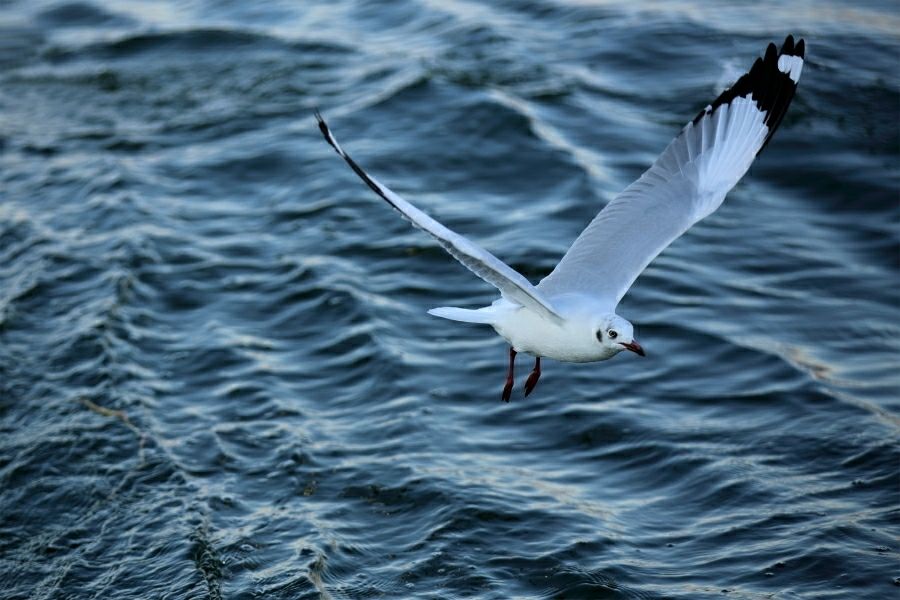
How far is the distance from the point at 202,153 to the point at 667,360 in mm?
5890

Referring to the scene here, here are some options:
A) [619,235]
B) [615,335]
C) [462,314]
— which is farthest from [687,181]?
[462,314]

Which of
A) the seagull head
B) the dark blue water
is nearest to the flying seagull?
the seagull head

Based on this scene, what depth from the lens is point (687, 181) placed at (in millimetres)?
7312

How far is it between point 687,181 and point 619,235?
67cm

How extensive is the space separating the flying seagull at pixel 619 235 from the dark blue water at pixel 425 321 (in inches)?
59.6

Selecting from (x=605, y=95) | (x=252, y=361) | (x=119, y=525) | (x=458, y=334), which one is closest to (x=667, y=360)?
(x=458, y=334)

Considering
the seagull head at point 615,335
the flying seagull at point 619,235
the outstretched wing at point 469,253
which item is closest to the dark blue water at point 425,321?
the flying seagull at point 619,235

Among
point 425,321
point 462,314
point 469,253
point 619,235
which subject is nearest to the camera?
point 469,253

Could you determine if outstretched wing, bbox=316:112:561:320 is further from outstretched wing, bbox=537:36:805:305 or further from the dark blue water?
the dark blue water

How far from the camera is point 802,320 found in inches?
382

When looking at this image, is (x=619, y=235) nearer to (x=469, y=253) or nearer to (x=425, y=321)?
(x=469, y=253)

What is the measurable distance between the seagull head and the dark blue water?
164 centimetres

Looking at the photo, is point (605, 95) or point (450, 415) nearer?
point (450, 415)

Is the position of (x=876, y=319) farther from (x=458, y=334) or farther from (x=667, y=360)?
(x=458, y=334)
